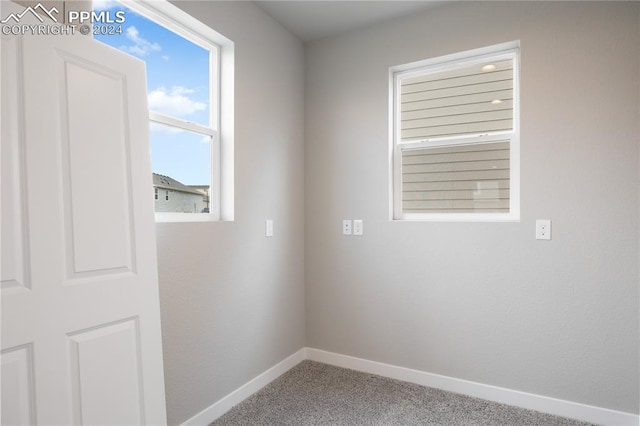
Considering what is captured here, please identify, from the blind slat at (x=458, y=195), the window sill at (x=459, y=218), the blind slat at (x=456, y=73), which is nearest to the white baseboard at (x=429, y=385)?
the window sill at (x=459, y=218)

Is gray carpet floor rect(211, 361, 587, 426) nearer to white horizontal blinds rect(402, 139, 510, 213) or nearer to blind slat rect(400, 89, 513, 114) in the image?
white horizontal blinds rect(402, 139, 510, 213)

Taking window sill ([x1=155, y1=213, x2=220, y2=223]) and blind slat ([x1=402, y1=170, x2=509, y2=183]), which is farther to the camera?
blind slat ([x1=402, y1=170, x2=509, y2=183])

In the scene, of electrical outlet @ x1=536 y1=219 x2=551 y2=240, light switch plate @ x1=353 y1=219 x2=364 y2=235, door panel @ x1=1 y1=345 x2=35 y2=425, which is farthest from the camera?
light switch plate @ x1=353 y1=219 x2=364 y2=235

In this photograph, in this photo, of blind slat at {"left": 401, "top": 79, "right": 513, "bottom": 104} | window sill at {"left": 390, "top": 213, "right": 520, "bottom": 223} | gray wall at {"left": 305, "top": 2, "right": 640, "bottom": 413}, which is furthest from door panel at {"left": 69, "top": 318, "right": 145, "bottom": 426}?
blind slat at {"left": 401, "top": 79, "right": 513, "bottom": 104}

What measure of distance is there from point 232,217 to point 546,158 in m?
1.98

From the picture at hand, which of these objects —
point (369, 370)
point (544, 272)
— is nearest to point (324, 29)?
point (544, 272)

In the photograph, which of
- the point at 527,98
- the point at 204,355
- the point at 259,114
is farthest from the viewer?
the point at 259,114

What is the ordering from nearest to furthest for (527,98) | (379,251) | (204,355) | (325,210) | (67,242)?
(67,242) < (204,355) < (527,98) < (379,251) < (325,210)

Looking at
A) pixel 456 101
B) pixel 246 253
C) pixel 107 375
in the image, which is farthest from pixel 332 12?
pixel 107 375

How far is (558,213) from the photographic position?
2.26m

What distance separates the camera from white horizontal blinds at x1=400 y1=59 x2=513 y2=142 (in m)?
2.55

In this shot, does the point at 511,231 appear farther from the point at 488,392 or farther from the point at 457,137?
the point at 488,392

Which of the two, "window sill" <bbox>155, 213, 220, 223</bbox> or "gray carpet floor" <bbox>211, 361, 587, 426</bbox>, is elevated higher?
"window sill" <bbox>155, 213, 220, 223</bbox>

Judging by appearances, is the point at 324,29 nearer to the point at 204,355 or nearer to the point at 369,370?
the point at 204,355
